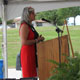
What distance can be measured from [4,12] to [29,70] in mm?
1632

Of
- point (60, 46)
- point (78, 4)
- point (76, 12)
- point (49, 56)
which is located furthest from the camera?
point (76, 12)

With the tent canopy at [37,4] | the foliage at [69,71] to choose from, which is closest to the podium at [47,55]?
the foliage at [69,71]

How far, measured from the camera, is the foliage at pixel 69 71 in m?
1.61

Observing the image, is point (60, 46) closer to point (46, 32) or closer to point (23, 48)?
point (23, 48)

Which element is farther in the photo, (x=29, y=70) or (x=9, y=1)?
(x=9, y=1)

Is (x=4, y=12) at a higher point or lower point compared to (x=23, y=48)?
higher

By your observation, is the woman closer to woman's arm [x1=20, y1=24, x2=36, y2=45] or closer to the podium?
woman's arm [x1=20, y1=24, x2=36, y2=45]

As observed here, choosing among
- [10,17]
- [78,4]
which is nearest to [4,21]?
[10,17]

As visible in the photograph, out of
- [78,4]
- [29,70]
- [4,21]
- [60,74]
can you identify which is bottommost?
[29,70]

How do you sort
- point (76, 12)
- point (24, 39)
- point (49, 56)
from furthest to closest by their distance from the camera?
point (76, 12) → point (24, 39) → point (49, 56)

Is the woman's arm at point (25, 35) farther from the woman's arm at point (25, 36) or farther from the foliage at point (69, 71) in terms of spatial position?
the foliage at point (69, 71)

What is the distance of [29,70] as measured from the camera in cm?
283

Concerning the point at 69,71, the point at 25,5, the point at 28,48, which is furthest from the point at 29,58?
the point at 25,5

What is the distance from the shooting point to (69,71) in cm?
164
